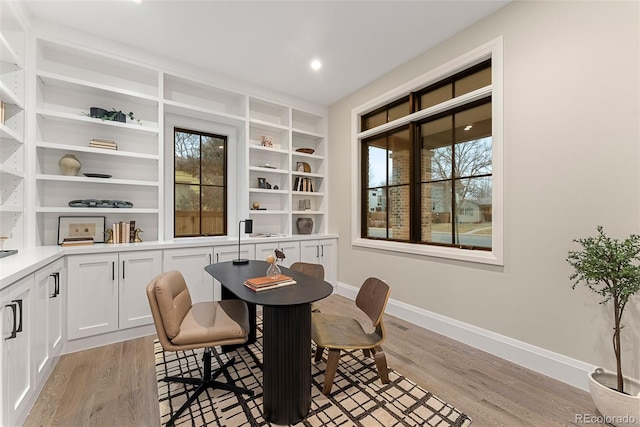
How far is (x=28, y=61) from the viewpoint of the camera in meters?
2.54

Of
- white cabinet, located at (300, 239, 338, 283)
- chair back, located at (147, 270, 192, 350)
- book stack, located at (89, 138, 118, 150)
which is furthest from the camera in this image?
white cabinet, located at (300, 239, 338, 283)

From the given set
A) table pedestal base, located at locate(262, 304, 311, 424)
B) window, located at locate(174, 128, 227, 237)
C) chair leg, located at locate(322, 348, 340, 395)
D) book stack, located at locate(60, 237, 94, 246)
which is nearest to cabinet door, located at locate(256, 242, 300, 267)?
window, located at locate(174, 128, 227, 237)

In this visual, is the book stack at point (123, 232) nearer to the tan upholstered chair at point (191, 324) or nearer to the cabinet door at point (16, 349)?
the cabinet door at point (16, 349)

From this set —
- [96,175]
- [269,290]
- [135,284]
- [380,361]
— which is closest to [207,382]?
[269,290]

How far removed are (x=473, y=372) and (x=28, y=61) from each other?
4.80 meters

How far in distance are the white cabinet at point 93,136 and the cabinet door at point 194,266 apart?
1.76ft

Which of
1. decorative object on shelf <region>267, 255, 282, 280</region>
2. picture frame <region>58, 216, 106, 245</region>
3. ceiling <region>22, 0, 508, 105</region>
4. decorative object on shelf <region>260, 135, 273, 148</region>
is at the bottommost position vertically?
decorative object on shelf <region>267, 255, 282, 280</region>

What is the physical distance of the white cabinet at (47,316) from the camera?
1864 millimetres

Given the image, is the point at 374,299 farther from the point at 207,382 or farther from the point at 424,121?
the point at 424,121

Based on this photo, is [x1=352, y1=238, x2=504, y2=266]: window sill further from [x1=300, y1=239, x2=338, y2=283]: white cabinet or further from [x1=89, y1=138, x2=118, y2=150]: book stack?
[x1=89, y1=138, x2=118, y2=150]: book stack

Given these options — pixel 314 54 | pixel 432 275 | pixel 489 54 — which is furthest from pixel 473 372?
pixel 314 54

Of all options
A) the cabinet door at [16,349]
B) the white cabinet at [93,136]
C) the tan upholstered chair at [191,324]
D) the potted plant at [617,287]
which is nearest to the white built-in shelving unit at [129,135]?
the white cabinet at [93,136]

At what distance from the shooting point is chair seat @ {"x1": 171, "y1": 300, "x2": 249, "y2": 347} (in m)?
1.72

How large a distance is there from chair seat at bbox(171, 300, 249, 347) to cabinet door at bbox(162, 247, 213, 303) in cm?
111
